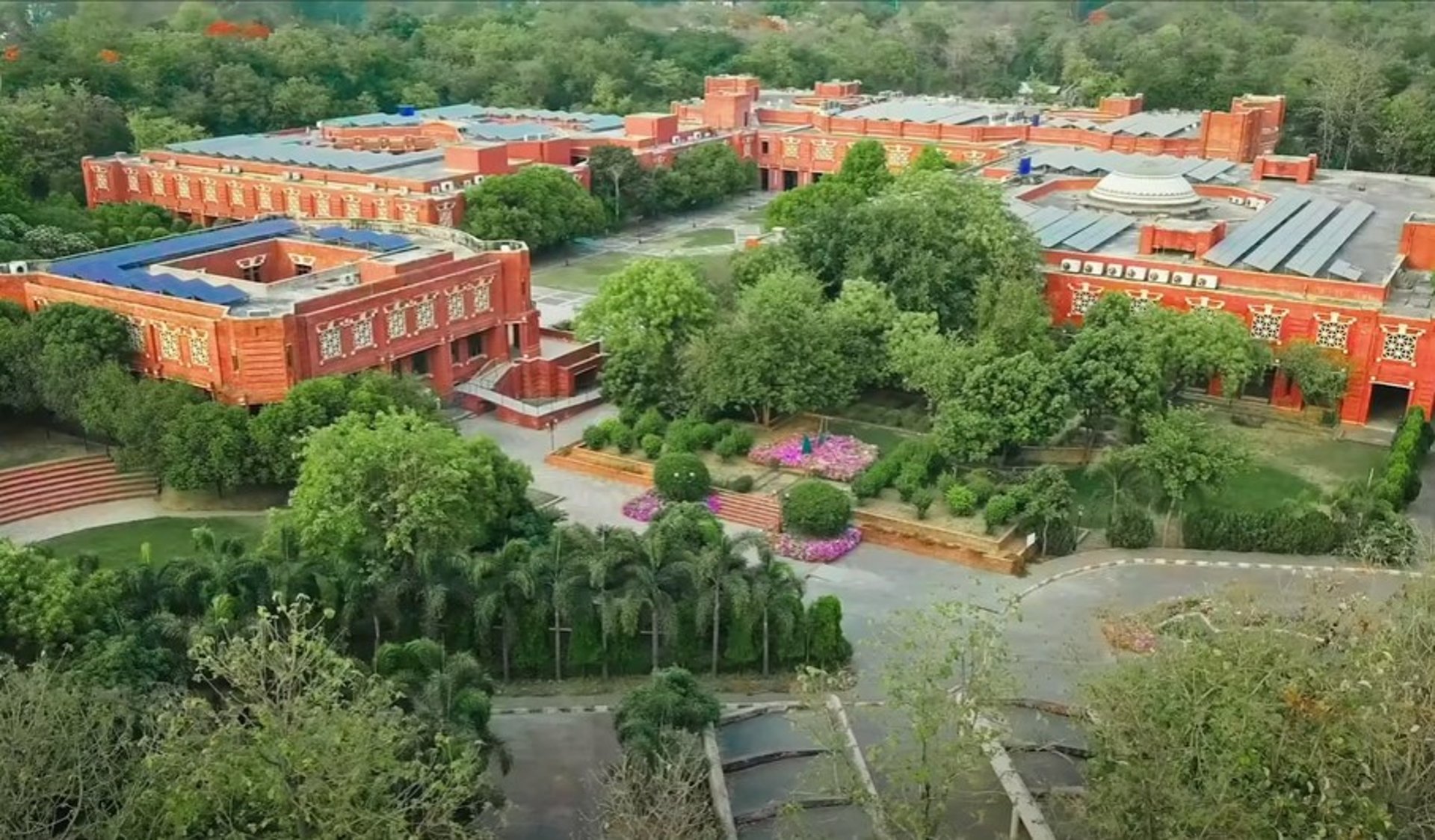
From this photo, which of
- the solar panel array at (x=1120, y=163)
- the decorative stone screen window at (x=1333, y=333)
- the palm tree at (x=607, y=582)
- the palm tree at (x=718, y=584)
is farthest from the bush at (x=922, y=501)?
the solar panel array at (x=1120, y=163)

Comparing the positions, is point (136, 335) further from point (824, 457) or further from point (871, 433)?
point (871, 433)

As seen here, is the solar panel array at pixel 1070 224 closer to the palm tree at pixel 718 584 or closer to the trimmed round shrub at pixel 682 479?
the trimmed round shrub at pixel 682 479

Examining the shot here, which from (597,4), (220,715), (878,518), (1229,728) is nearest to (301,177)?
(878,518)

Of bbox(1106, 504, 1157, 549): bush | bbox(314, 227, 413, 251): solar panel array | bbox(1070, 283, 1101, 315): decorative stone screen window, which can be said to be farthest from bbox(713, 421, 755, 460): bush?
bbox(1070, 283, 1101, 315): decorative stone screen window

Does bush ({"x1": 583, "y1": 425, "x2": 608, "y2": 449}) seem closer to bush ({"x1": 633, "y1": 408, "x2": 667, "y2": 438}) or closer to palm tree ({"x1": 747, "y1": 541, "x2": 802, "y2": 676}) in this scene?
bush ({"x1": 633, "y1": 408, "x2": 667, "y2": 438})

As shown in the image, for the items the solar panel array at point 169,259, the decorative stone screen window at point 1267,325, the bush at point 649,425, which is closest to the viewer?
the solar panel array at point 169,259

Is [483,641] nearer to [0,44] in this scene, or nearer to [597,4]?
[0,44]

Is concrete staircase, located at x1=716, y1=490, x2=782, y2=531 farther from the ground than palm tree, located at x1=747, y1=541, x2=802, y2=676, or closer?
closer
